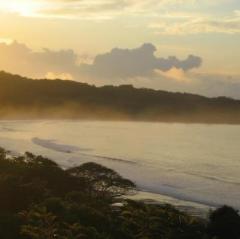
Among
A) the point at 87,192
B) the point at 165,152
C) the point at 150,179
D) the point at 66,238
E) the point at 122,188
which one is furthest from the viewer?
the point at 165,152

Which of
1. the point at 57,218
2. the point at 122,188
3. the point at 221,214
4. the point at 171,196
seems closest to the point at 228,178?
the point at 171,196

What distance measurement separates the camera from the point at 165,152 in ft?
261

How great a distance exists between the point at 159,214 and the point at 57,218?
250 cm

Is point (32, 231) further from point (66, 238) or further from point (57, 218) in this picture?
point (57, 218)

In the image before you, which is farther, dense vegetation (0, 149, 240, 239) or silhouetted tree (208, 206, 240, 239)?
silhouetted tree (208, 206, 240, 239)

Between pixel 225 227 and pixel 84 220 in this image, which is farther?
pixel 225 227

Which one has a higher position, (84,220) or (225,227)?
(84,220)

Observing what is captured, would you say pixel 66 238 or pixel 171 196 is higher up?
pixel 66 238

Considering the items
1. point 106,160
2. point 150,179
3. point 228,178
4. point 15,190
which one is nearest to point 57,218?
point 15,190

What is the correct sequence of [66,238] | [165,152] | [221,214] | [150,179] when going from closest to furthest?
[66,238] → [221,214] → [150,179] → [165,152]

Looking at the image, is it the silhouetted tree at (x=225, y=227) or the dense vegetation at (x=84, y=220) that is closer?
the dense vegetation at (x=84, y=220)

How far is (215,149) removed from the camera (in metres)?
89.1

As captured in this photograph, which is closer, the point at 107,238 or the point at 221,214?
the point at 107,238

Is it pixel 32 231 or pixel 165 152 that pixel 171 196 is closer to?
pixel 32 231
